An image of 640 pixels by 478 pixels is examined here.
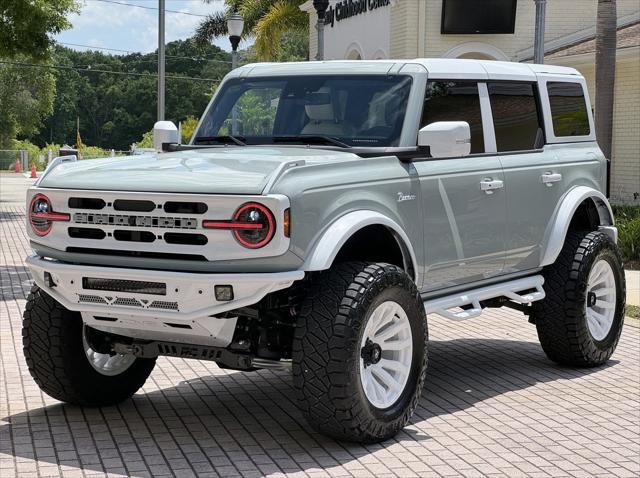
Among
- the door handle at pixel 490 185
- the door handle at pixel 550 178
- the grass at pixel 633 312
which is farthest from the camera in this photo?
the grass at pixel 633 312

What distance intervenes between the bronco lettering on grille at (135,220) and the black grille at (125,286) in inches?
11.9

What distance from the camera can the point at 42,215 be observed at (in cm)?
671

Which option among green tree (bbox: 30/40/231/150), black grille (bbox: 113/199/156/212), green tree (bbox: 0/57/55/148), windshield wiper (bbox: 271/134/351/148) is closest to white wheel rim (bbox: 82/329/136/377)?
black grille (bbox: 113/199/156/212)

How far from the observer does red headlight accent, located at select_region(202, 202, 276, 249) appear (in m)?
6.09

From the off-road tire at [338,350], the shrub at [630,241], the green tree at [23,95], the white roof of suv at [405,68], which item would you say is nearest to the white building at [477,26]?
the shrub at [630,241]

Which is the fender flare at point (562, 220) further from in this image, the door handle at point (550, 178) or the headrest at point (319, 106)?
the headrest at point (319, 106)

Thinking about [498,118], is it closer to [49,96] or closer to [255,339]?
[255,339]

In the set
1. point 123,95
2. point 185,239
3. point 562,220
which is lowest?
point 123,95

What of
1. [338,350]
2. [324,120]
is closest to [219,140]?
[324,120]

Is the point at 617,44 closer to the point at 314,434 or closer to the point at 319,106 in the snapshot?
the point at 319,106

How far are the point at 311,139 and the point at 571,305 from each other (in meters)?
2.45

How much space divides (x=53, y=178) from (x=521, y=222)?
A: 10.9ft

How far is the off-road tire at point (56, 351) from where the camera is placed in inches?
278

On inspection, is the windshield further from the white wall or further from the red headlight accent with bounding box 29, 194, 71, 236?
the white wall
